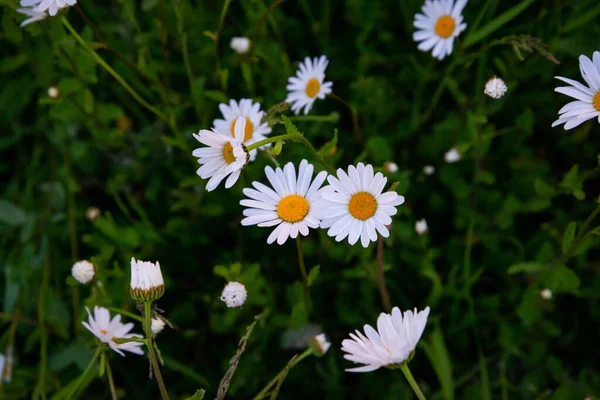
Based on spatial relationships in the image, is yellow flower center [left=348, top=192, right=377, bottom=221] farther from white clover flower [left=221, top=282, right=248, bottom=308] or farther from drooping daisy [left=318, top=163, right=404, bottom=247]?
white clover flower [left=221, top=282, right=248, bottom=308]

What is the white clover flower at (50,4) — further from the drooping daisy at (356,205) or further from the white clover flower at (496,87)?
the white clover flower at (496,87)

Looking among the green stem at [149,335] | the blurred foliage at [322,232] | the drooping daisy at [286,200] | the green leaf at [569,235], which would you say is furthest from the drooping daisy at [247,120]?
the green leaf at [569,235]

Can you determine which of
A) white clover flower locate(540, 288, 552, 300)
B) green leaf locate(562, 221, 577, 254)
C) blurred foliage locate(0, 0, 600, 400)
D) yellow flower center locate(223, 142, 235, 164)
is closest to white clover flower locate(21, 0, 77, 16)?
blurred foliage locate(0, 0, 600, 400)

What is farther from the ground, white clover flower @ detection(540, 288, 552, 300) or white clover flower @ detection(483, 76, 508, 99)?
white clover flower @ detection(483, 76, 508, 99)

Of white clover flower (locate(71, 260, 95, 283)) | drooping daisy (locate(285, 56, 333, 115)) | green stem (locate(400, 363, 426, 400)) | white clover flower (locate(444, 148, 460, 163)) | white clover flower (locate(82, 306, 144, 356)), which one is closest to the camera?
green stem (locate(400, 363, 426, 400))

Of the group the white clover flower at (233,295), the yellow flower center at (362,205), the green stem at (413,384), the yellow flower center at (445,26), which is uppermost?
the yellow flower center at (445,26)

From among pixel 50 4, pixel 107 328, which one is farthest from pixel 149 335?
pixel 50 4
